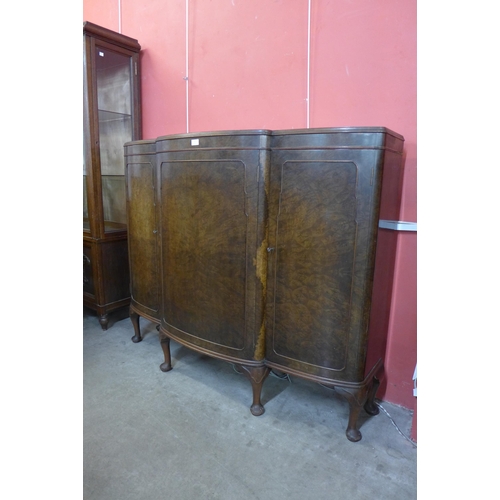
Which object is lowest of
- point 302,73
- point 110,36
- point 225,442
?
point 225,442

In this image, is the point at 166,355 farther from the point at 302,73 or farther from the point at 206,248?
the point at 302,73

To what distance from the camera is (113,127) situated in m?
2.92

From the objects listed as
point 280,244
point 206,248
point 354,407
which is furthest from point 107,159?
point 354,407

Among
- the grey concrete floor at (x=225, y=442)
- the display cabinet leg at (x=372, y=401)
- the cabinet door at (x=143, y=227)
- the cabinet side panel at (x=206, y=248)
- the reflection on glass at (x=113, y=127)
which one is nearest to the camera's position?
the grey concrete floor at (x=225, y=442)

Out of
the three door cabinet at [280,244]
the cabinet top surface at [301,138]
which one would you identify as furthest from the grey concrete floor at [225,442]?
the cabinet top surface at [301,138]

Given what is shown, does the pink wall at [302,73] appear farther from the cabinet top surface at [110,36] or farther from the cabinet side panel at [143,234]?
the cabinet side panel at [143,234]

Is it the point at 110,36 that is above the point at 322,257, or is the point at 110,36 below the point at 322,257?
above

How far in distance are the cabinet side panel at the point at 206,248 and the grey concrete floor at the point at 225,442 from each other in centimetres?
37

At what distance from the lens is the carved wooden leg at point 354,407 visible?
1.70 meters

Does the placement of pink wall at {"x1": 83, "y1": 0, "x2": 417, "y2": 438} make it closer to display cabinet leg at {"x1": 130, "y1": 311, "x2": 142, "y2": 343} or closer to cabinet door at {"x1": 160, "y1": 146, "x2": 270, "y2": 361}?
cabinet door at {"x1": 160, "y1": 146, "x2": 270, "y2": 361}

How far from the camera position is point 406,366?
1973mm

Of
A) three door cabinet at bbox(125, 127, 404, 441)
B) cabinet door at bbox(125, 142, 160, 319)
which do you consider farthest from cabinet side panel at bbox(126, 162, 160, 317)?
three door cabinet at bbox(125, 127, 404, 441)

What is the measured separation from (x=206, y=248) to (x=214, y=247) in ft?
0.17
